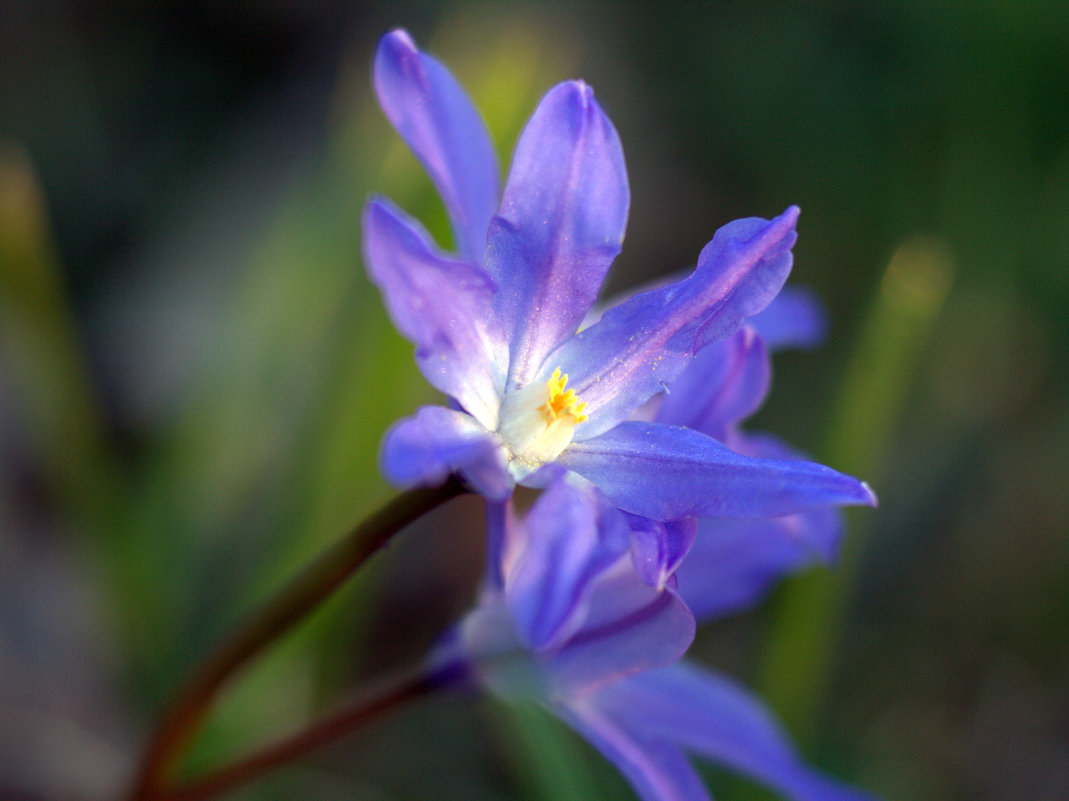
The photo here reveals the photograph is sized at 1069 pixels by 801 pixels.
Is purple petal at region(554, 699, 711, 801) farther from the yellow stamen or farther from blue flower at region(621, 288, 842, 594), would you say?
the yellow stamen

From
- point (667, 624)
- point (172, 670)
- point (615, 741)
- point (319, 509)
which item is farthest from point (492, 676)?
point (172, 670)

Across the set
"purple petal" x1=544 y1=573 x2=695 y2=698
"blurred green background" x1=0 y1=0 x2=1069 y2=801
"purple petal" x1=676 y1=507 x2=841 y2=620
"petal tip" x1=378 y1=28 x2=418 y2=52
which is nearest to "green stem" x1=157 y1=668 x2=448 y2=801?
"purple petal" x1=544 y1=573 x2=695 y2=698

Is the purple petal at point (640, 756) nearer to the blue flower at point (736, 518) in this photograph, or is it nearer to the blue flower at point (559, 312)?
the blue flower at point (736, 518)

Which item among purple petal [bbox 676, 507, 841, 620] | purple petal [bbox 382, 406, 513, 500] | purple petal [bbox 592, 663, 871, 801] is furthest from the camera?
purple petal [bbox 676, 507, 841, 620]

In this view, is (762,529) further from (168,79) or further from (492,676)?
(168,79)

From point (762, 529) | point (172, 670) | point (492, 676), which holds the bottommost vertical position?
point (172, 670)

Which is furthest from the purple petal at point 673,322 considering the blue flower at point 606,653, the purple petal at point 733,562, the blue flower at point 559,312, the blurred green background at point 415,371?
the blurred green background at point 415,371
